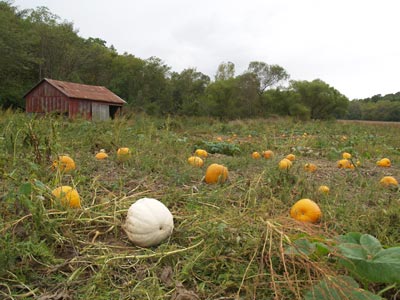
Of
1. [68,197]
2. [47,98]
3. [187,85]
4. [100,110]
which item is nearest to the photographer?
[68,197]

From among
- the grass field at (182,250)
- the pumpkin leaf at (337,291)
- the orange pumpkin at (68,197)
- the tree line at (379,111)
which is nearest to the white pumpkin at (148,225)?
the grass field at (182,250)

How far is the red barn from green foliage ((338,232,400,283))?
2572cm

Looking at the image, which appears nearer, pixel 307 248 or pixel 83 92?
pixel 307 248

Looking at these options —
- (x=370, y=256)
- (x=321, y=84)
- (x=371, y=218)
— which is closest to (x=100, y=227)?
(x=370, y=256)

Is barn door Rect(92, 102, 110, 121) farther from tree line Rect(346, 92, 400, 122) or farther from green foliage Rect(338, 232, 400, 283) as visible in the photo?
tree line Rect(346, 92, 400, 122)

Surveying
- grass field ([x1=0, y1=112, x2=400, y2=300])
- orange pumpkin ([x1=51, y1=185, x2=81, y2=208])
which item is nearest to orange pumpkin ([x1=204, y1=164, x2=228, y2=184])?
grass field ([x1=0, y1=112, x2=400, y2=300])

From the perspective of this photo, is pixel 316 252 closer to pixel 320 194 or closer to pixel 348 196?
pixel 320 194

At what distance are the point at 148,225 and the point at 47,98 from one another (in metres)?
29.3

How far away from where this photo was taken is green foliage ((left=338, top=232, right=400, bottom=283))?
1.56 meters

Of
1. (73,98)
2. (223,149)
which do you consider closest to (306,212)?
(223,149)

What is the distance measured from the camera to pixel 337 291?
1.51 m

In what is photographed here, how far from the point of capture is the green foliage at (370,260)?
5.10 feet

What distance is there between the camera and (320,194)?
10.8ft

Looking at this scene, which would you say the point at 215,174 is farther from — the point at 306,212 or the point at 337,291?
the point at 337,291
